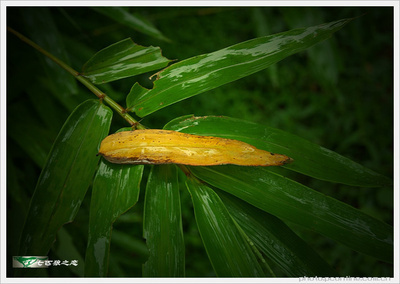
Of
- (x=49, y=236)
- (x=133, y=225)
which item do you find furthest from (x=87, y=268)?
(x=133, y=225)

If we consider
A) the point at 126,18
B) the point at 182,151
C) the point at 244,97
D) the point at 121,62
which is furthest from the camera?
the point at 244,97

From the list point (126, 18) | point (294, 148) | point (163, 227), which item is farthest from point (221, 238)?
point (126, 18)

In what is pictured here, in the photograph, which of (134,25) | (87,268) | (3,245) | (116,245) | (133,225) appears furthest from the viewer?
(133,225)

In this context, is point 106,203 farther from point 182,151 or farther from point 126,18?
point 126,18

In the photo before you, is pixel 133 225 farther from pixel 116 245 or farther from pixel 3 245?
pixel 3 245

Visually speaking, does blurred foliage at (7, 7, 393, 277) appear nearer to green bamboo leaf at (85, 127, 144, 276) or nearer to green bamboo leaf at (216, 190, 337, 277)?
green bamboo leaf at (85, 127, 144, 276)

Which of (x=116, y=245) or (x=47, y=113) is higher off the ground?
(x=47, y=113)

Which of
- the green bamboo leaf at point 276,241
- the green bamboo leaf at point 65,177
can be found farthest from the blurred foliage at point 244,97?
the green bamboo leaf at point 276,241
